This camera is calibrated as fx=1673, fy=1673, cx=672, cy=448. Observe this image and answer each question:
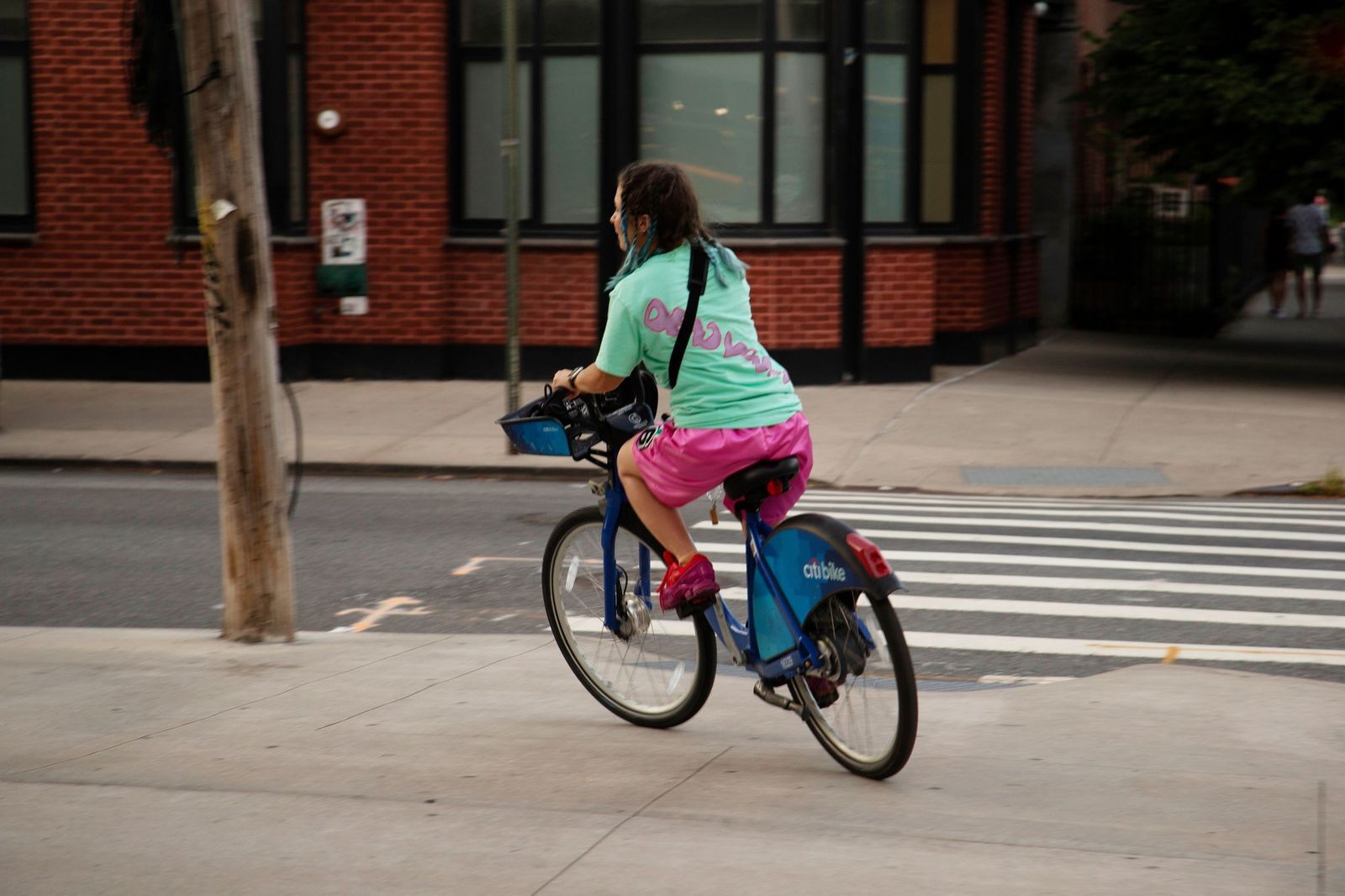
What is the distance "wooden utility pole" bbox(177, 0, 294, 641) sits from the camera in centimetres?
704

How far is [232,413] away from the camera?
7.12 m

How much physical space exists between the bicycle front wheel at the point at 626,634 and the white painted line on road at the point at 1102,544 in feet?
13.7

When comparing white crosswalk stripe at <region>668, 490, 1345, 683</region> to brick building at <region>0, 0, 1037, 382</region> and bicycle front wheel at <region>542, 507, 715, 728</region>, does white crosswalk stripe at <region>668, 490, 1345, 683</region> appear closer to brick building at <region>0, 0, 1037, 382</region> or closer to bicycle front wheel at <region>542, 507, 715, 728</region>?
bicycle front wheel at <region>542, 507, 715, 728</region>

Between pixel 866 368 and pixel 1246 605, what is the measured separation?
933cm

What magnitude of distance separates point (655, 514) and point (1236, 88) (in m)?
12.4

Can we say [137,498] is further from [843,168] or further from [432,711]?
[843,168]

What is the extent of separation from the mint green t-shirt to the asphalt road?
7.06 ft

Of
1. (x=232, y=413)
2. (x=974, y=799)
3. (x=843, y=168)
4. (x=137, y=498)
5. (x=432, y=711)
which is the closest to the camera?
(x=974, y=799)

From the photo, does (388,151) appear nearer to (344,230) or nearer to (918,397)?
(344,230)

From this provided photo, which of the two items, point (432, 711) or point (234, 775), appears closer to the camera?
point (234, 775)

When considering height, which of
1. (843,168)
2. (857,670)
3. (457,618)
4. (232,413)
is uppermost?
(843,168)

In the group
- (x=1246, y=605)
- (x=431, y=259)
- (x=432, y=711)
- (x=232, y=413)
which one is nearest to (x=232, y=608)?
(x=232, y=413)

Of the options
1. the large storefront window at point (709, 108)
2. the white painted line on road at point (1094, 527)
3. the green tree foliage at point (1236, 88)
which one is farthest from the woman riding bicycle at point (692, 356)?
the green tree foliage at point (1236, 88)

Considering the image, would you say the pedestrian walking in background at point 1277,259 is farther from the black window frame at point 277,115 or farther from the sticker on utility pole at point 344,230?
the black window frame at point 277,115
